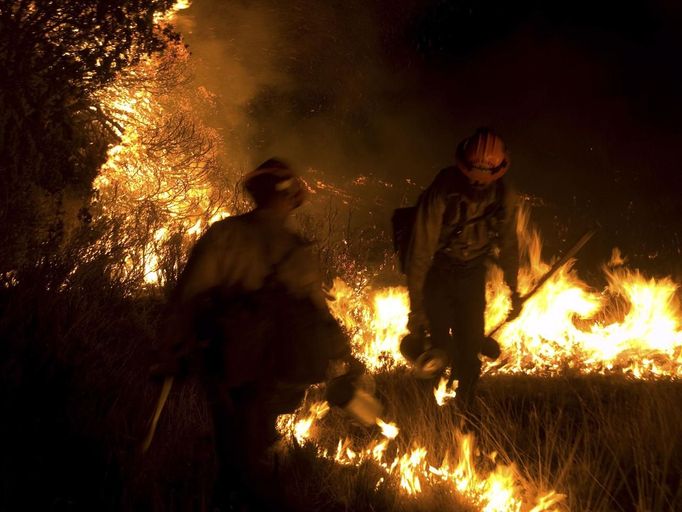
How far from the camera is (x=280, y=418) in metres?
4.33

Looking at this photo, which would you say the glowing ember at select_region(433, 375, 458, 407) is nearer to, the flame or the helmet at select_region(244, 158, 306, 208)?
the flame

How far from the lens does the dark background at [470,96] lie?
10102mm

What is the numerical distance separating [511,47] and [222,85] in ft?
18.6

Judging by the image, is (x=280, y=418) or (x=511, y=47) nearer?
(x=280, y=418)

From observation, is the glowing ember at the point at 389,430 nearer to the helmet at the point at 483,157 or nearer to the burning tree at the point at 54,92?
the helmet at the point at 483,157

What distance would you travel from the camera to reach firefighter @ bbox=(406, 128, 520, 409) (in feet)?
13.9

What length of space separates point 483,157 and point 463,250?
61 centimetres

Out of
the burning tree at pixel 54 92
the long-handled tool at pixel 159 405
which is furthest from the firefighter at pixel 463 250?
the burning tree at pixel 54 92

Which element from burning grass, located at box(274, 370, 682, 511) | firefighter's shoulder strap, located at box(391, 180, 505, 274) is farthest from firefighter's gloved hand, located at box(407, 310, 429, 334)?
burning grass, located at box(274, 370, 682, 511)

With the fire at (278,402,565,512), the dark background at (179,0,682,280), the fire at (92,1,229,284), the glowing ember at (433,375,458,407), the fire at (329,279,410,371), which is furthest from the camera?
the dark background at (179,0,682,280)

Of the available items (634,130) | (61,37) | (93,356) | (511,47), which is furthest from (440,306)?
(511,47)

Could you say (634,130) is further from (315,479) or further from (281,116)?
(315,479)

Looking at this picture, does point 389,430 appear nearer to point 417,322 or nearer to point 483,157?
point 417,322

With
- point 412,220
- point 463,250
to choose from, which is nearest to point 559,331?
point 463,250
